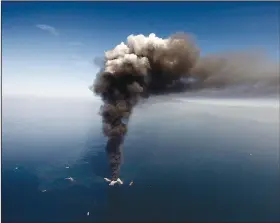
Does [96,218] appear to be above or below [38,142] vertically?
below

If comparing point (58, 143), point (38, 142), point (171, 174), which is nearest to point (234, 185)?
point (171, 174)

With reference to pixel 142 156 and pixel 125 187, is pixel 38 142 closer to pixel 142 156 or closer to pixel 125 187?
pixel 142 156

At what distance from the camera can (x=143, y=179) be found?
52188 millimetres

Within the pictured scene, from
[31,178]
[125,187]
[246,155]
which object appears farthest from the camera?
[246,155]

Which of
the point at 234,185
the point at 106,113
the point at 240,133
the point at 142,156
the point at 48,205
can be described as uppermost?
the point at 240,133

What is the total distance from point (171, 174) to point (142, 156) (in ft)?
57.2

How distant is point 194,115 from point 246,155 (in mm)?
93145

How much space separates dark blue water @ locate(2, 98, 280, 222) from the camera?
38250mm

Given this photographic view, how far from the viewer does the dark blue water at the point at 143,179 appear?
38.2m

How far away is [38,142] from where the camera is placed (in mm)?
88062

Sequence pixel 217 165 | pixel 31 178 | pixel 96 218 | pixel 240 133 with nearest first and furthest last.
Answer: pixel 96 218, pixel 31 178, pixel 217 165, pixel 240 133

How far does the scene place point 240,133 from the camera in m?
126

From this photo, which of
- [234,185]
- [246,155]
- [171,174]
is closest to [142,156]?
[171,174]

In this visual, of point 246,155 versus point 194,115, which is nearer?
point 246,155
